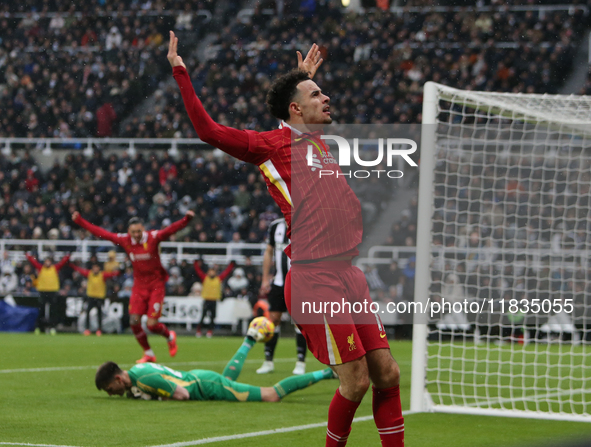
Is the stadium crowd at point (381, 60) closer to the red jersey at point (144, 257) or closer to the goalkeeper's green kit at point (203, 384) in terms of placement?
the red jersey at point (144, 257)

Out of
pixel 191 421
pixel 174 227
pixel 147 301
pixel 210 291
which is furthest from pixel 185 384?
pixel 210 291

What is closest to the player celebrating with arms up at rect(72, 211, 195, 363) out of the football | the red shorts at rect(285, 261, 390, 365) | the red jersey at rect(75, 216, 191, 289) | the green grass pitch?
the red jersey at rect(75, 216, 191, 289)

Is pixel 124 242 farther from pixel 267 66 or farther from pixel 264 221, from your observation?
pixel 267 66

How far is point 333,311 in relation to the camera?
3822 mm

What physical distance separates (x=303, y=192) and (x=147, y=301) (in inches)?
300

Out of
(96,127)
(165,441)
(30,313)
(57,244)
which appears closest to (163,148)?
(96,127)

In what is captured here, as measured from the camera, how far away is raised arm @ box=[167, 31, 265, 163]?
3.79 m

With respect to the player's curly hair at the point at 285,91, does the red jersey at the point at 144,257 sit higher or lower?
lower

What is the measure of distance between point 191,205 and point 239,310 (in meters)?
4.80

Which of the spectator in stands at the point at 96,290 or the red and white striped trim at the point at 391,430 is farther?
the spectator in stands at the point at 96,290

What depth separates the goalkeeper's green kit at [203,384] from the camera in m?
7.00

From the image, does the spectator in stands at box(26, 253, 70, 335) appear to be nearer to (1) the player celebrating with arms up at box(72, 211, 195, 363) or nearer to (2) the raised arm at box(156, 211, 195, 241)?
(1) the player celebrating with arms up at box(72, 211, 195, 363)

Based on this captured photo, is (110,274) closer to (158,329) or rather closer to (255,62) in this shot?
(158,329)

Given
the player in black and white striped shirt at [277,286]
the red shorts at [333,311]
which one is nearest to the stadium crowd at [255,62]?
the player in black and white striped shirt at [277,286]
